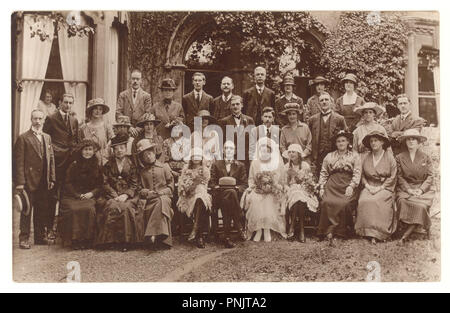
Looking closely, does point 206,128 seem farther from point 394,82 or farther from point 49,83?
point 394,82

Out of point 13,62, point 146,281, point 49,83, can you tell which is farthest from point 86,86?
point 146,281

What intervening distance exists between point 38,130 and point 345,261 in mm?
3936

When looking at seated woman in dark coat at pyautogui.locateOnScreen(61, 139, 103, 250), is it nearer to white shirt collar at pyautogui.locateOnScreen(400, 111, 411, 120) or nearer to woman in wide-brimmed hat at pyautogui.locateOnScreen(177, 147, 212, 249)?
woman in wide-brimmed hat at pyautogui.locateOnScreen(177, 147, 212, 249)

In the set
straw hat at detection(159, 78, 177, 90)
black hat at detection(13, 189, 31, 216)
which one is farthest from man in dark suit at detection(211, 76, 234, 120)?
black hat at detection(13, 189, 31, 216)

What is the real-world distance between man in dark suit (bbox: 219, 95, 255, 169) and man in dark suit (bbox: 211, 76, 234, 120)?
46 millimetres

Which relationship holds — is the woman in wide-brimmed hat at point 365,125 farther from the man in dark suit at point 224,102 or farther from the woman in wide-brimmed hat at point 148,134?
the woman in wide-brimmed hat at point 148,134

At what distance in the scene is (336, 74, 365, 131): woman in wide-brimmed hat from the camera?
6.43m

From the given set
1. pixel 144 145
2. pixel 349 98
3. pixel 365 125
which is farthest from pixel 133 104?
pixel 365 125

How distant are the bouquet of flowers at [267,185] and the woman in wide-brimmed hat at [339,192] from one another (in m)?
0.51

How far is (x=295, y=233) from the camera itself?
6344mm

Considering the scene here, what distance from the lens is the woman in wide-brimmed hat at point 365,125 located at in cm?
639

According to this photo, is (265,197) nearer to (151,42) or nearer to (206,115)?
(206,115)

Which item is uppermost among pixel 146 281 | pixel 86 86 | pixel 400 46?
pixel 400 46

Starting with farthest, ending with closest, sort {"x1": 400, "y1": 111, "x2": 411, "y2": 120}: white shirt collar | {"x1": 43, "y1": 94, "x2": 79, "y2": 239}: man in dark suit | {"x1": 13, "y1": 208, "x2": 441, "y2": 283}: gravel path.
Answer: {"x1": 400, "y1": 111, "x2": 411, "y2": 120}: white shirt collar → {"x1": 43, "y1": 94, "x2": 79, "y2": 239}: man in dark suit → {"x1": 13, "y1": 208, "x2": 441, "y2": 283}: gravel path
